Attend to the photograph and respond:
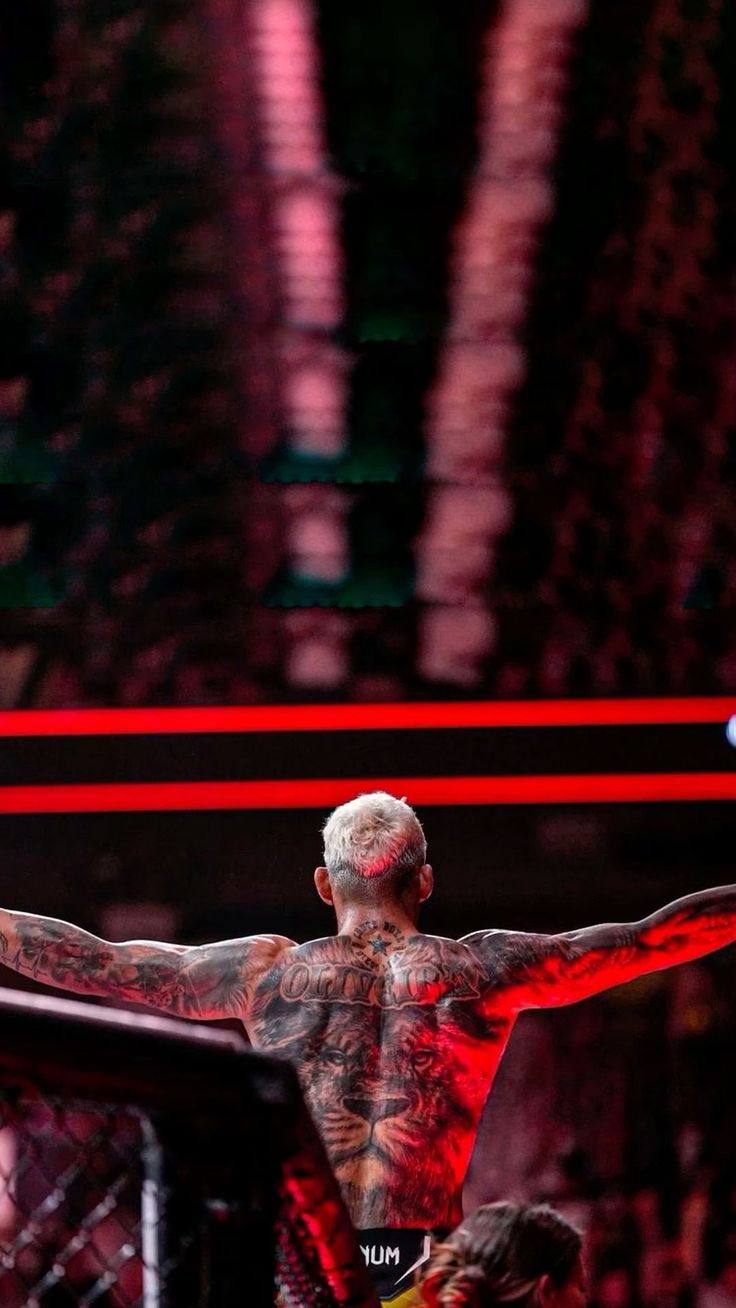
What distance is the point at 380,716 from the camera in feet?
16.0

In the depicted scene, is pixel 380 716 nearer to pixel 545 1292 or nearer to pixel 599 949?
pixel 599 949

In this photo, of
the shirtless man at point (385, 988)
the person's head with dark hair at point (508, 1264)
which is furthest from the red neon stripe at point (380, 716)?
the person's head with dark hair at point (508, 1264)

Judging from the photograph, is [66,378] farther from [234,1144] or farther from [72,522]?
[234,1144]

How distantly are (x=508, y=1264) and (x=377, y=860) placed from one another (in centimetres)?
153

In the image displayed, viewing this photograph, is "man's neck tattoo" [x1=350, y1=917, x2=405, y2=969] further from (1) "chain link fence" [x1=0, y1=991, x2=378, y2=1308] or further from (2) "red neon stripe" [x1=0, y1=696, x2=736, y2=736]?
(2) "red neon stripe" [x1=0, y1=696, x2=736, y2=736]

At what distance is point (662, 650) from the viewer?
485cm

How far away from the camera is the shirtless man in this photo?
262 cm

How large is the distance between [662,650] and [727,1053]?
1.26m

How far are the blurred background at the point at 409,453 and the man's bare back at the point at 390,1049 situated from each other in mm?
1939

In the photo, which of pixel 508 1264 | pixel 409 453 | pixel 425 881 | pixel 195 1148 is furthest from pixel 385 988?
pixel 409 453

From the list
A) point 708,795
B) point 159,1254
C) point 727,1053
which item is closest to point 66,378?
point 708,795

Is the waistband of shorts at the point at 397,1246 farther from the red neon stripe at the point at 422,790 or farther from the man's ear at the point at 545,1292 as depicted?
the red neon stripe at the point at 422,790

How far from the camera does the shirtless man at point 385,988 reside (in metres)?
2.62

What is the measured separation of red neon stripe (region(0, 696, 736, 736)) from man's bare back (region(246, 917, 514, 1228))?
6.80ft
